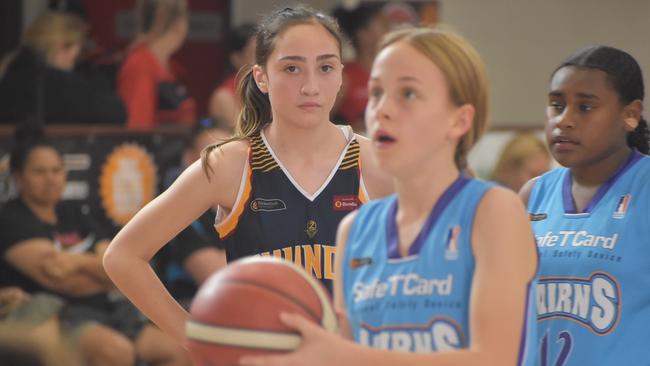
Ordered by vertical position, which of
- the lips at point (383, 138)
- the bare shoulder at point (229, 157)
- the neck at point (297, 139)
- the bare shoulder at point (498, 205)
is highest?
the lips at point (383, 138)

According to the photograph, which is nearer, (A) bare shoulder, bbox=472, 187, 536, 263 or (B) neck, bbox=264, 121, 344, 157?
(A) bare shoulder, bbox=472, 187, 536, 263

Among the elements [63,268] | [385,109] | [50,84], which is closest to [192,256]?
[63,268]

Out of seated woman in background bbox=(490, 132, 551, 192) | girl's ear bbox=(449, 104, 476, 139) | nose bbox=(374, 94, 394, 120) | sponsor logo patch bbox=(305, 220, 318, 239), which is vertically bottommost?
seated woman in background bbox=(490, 132, 551, 192)

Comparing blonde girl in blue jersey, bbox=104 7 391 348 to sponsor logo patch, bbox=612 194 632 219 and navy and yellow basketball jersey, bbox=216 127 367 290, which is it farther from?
sponsor logo patch, bbox=612 194 632 219

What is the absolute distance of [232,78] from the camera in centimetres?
915

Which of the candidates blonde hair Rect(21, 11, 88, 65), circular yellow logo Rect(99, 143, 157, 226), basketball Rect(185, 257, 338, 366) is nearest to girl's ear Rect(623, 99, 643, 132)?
basketball Rect(185, 257, 338, 366)

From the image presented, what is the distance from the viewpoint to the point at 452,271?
288 centimetres

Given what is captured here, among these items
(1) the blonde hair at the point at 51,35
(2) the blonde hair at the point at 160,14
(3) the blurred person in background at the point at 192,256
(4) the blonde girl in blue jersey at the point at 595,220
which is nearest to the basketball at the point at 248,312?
(4) the blonde girl in blue jersey at the point at 595,220

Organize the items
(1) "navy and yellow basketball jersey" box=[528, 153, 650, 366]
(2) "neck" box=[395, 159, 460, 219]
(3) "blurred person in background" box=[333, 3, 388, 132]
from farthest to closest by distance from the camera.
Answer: (3) "blurred person in background" box=[333, 3, 388, 132] < (1) "navy and yellow basketball jersey" box=[528, 153, 650, 366] < (2) "neck" box=[395, 159, 460, 219]

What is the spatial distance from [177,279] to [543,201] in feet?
12.2

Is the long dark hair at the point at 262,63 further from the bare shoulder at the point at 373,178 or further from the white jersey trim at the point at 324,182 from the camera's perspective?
the bare shoulder at the point at 373,178

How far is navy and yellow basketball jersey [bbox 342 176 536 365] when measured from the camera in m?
2.86

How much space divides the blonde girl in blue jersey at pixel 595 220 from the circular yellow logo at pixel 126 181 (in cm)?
449

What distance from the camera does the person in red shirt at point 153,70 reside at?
29.3 feet
